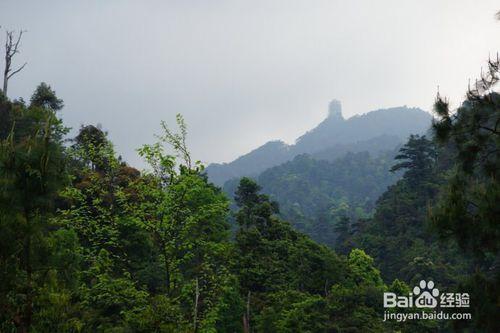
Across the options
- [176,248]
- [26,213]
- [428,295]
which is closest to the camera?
[26,213]

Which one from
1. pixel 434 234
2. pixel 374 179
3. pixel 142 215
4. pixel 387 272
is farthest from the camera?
pixel 374 179

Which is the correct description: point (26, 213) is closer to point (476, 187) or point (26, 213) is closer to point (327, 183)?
point (476, 187)

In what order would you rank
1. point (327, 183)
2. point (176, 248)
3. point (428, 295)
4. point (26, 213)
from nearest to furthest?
point (26, 213) → point (176, 248) → point (428, 295) → point (327, 183)

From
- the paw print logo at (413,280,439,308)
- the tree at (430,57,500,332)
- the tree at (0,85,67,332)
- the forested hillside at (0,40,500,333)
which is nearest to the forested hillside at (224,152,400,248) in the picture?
the forested hillside at (0,40,500,333)

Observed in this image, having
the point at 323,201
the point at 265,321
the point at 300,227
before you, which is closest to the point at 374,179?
the point at 323,201

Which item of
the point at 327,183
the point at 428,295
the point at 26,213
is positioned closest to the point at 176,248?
the point at 26,213

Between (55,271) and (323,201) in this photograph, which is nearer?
(55,271)

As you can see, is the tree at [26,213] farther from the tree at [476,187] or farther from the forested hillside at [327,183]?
the forested hillside at [327,183]

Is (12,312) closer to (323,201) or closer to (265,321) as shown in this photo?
(265,321)

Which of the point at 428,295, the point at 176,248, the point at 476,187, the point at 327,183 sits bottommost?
the point at 428,295

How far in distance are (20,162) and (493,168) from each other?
8.01 metres

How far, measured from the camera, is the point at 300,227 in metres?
79.4

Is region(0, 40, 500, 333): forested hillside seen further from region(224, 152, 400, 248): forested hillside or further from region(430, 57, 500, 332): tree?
region(224, 152, 400, 248): forested hillside

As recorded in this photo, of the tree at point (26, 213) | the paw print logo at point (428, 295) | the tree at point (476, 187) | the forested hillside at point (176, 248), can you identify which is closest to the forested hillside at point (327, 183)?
the forested hillside at point (176, 248)
